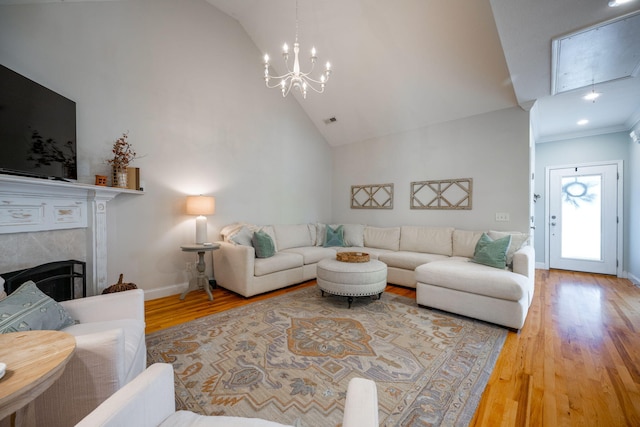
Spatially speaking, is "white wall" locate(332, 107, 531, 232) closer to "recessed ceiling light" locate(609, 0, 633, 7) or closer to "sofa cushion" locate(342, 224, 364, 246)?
"sofa cushion" locate(342, 224, 364, 246)

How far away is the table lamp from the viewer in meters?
3.24

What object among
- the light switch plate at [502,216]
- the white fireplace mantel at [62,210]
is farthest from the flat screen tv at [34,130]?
the light switch plate at [502,216]

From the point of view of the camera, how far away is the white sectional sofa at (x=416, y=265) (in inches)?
98.0

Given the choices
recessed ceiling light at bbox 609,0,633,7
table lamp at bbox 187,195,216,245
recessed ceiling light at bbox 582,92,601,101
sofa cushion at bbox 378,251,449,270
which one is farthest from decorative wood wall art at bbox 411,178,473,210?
table lamp at bbox 187,195,216,245

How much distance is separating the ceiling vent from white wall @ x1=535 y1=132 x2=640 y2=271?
2.53 m

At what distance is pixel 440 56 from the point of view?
3.28 metres

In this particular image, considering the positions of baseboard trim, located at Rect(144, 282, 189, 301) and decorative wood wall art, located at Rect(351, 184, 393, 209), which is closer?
baseboard trim, located at Rect(144, 282, 189, 301)

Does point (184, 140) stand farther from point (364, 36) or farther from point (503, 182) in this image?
point (503, 182)

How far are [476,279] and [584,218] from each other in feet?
13.1

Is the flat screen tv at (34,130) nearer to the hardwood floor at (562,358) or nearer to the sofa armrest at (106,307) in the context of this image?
the sofa armrest at (106,307)

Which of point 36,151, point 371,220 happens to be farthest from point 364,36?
point 36,151

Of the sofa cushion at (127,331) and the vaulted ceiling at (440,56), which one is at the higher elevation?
the vaulted ceiling at (440,56)

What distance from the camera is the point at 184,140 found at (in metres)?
3.45

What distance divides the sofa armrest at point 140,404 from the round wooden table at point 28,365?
0.80 ft
